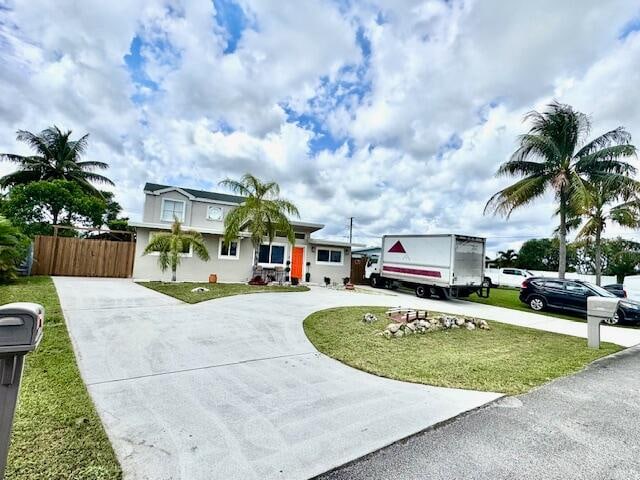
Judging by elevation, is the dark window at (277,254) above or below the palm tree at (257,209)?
below

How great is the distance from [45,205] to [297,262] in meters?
16.1

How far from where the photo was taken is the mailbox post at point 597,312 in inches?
246

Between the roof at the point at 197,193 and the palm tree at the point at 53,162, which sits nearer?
the roof at the point at 197,193

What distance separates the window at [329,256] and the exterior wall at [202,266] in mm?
4139

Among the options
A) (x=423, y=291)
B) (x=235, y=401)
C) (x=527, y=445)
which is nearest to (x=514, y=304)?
(x=423, y=291)

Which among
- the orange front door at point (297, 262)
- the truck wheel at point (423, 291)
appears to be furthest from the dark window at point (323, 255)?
the truck wheel at point (423, 291)

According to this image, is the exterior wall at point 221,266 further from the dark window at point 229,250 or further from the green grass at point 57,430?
the green grass at point 57,430

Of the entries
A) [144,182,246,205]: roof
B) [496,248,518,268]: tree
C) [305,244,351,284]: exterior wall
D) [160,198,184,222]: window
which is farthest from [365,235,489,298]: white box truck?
[496,248,518,268]: tree

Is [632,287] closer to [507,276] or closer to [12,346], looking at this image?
[507,276]

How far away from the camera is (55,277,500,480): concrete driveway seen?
245 cm

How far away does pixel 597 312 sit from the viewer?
647 centimetres

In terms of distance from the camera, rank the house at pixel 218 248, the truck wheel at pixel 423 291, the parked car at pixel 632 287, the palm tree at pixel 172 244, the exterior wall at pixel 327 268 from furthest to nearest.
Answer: the exterior wall at pixel 327 268, the parked car at pixel 632 287, the house at pixel 218 248, the truck wheel at pixel 423 291, the palm tree at pixel 172 244

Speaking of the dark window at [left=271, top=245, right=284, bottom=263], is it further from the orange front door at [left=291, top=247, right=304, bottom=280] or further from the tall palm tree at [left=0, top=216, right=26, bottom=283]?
the tall palm tree at [left=0, top=216, right=26, bottom=283]

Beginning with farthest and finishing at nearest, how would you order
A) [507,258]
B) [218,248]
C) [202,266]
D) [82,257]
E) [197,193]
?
[507,258]
[197,193]
[218,248]
[202,266]
[82,257]
